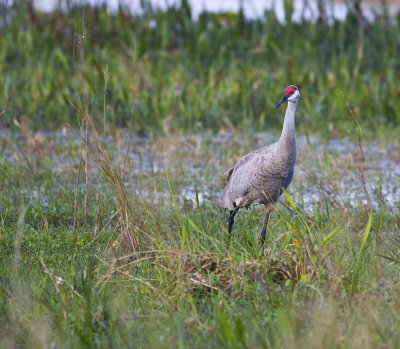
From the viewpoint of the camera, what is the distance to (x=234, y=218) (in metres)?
6.25

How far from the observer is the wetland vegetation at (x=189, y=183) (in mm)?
3957

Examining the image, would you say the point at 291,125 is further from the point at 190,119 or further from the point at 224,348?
the point at 190,119

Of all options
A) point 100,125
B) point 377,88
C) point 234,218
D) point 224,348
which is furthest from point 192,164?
point 224,348

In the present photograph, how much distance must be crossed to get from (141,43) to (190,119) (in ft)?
6.92

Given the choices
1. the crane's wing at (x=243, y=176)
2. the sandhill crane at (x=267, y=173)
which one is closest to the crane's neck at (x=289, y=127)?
the sandhill crane at (x=267, y=173)

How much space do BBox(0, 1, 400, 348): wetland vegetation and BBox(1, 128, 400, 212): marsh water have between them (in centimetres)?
3

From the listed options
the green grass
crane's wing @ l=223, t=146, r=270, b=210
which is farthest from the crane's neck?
the green grass

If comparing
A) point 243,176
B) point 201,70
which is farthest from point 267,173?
point 201,70

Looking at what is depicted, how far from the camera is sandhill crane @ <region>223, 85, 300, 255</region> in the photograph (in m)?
5.16

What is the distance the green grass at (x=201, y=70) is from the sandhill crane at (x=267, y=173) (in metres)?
2.83

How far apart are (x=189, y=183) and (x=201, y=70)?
324 centimetres

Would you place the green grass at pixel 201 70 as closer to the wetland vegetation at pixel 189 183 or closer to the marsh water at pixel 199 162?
the wetland vegetation at pixel 189 183

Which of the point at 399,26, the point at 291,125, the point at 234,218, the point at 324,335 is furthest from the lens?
the point at 399,26

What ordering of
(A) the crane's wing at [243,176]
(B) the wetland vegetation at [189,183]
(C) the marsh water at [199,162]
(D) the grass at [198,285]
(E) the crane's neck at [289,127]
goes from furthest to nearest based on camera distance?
(C) the marsh water at [199,162]
(A) the crane's wing at [243,176]
(E) the crane's neck at [289,127]
(B) the wetland vegetation at [189,183]
(D) the grass at [198,285]
